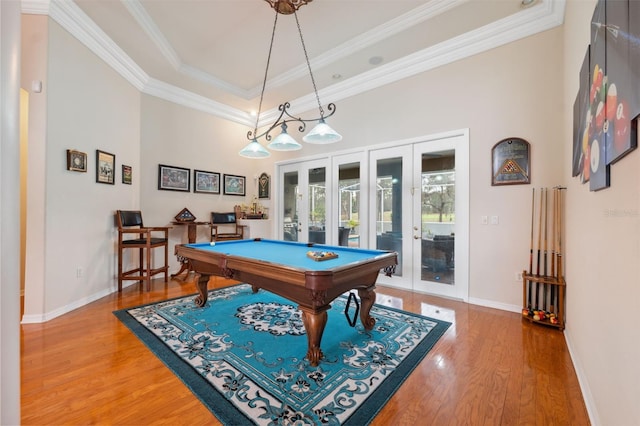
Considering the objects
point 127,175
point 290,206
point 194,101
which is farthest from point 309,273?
point 194,101

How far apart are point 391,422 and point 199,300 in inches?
105

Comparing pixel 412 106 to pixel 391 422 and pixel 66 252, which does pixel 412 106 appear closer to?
pixel 391 422

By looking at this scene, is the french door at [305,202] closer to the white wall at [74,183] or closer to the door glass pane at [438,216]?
the door glass pane at [438,216]

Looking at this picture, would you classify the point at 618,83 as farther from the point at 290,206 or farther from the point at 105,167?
the point at 290,206

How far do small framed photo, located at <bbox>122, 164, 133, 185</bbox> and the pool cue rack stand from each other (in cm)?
561

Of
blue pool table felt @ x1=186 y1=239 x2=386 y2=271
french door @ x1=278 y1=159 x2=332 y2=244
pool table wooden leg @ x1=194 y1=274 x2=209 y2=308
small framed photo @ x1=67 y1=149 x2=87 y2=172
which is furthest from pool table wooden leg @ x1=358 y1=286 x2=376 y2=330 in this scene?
small framed photo @ x1=67 y1=149 x2=87 y2=172

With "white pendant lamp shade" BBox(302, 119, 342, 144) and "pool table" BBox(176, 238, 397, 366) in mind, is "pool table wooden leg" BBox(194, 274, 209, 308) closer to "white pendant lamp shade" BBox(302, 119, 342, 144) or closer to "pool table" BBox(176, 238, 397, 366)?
"pool table" BBox(176, 238, 397, 366)

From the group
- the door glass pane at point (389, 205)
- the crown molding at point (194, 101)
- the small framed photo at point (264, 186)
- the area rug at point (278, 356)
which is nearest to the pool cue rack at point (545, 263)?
the area rug at point (278, 356)

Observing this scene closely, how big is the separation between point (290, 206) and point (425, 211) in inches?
115

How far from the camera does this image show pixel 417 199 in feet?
13.8

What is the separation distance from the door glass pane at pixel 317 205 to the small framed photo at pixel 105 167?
3247 mm

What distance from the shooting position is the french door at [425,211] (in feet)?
12.5

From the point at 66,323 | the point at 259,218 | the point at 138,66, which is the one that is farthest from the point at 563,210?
the point at 138,66

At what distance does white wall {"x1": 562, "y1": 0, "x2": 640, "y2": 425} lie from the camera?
1.12 meters
